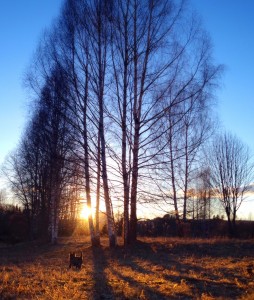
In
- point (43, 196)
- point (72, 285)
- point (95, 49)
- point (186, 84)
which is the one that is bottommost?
point (72, 285)

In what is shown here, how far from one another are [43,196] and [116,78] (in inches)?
730

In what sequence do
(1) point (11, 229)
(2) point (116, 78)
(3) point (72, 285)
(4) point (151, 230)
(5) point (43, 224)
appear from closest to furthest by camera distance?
(3) point (72, 285), (2) point (116, 78), (4) point (151, 230), (5) point (43, 224), (1) point (11, 229)

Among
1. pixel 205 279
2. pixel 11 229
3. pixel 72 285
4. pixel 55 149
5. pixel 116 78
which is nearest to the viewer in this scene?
pixel 72 285

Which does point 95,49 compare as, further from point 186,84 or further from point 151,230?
point 151,230

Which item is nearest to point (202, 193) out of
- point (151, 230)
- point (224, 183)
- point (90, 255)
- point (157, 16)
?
point (224, 183)

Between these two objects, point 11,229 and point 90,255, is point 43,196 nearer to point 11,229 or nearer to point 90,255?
point 11,229

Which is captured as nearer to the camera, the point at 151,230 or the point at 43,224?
the point at 151,230

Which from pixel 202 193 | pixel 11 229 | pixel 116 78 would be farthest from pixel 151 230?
pixel 116 78

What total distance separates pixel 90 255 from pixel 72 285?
8.14 m

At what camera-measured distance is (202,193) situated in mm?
35250

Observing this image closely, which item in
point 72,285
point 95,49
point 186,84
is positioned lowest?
point 72,285

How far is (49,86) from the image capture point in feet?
48.5

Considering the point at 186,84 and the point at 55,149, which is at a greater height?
the point at 186,84

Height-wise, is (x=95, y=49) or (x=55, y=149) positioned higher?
(x=95, y=49)
